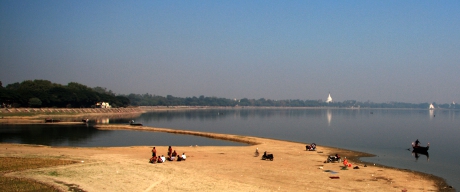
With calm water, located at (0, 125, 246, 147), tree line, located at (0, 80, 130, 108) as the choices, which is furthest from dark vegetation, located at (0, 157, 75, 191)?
tree line, located at (0, 80, 130, 108)

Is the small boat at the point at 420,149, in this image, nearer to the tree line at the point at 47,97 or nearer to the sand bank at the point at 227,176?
the sand bank at the point at 227,176

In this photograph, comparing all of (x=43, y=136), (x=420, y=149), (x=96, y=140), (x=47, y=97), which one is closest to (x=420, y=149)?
(x=420, y=149)

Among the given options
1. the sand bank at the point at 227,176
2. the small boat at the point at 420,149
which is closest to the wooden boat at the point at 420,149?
the small boat at the point at 420,149

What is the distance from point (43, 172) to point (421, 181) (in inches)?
987

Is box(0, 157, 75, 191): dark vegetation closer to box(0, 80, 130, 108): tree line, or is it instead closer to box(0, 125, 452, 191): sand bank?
box(0, 125, 452, 191): sand bank

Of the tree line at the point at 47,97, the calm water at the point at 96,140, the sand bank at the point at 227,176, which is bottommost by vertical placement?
the calm water at the point at 96,140

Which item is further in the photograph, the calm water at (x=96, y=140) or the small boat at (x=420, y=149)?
the calm water at (x=96, y=140)

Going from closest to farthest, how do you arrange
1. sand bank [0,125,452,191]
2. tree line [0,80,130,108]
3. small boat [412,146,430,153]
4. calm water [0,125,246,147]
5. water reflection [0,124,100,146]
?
1. sand bank [0,125,452,191]
2. small boat [412,146,430,153]
3. calm water [0,125,246,147]
4. water reflection [0,124,100,146]
5. tree line [0,80,130,108]

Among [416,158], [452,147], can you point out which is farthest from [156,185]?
[452,147]

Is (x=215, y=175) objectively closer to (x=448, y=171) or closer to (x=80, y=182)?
(x=80, y=182)

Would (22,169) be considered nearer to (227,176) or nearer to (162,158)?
(162,158)

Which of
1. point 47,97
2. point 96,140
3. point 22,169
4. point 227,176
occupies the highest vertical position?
point 47,97

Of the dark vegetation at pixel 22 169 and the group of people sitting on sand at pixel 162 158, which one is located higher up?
the dark vegetation at pixel 22 169

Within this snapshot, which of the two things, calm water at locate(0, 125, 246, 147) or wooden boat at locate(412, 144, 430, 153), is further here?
calm water at locate(0, 125, 246, 147)
